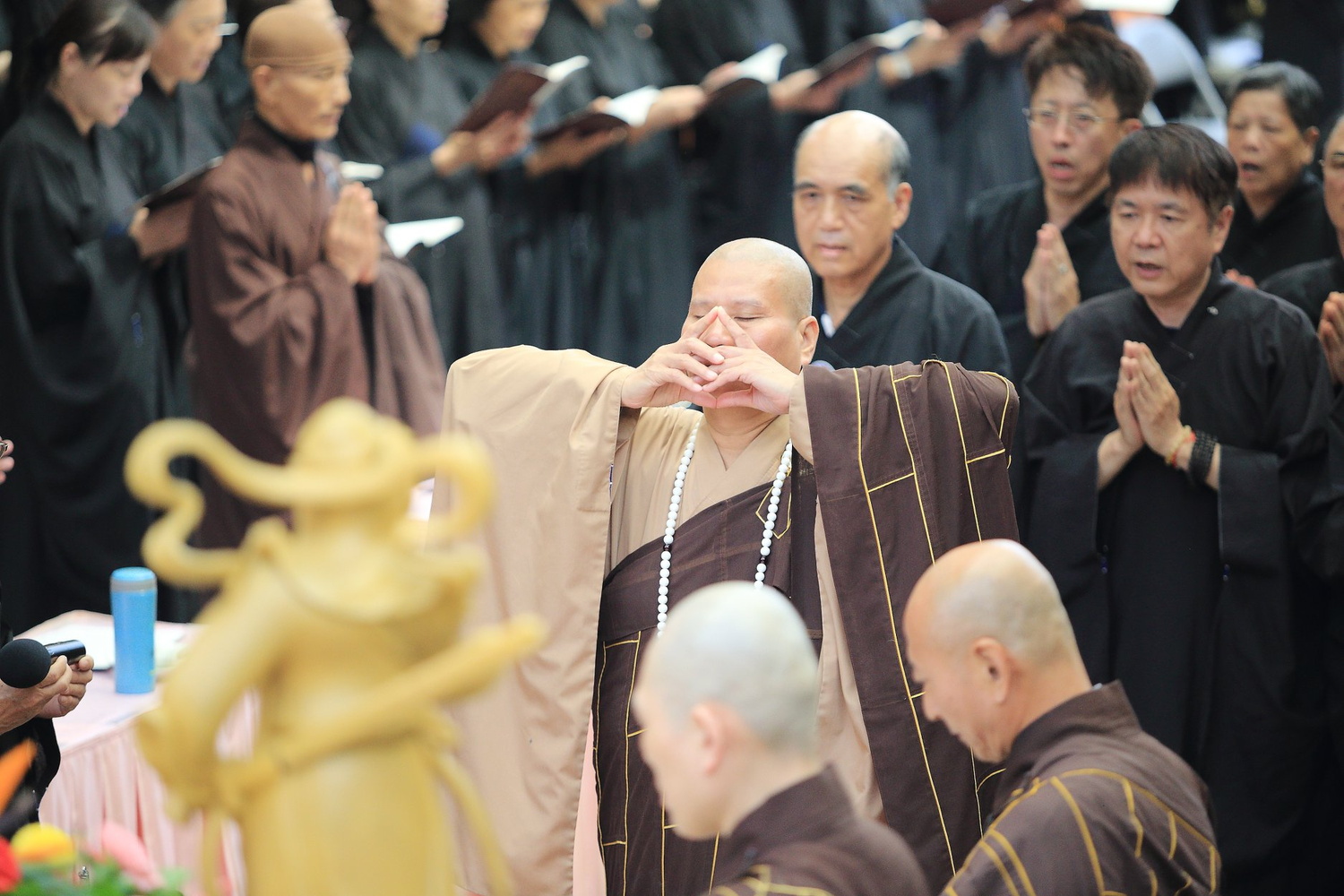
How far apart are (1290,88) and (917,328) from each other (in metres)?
1.94

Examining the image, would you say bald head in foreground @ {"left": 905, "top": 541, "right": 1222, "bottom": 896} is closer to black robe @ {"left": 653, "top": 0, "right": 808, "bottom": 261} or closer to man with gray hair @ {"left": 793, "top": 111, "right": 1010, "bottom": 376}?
man with gray hair @ {"left": 793, "top": 111, "right": 1010, "bottom": 376}

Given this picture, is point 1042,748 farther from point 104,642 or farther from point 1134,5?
point 1134,5

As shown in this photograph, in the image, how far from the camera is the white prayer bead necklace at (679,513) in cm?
311

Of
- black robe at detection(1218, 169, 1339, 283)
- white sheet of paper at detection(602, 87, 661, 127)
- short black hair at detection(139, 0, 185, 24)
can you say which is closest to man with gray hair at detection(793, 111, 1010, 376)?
black robe at detection(1218, 169, 1339, 283)

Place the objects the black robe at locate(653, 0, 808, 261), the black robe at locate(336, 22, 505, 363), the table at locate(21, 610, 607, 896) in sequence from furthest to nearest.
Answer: the black robe at locate(653, 0, 808, 261)
the black robe at locate(336, 22, 505, 363)
the table at locate(21, 610, 607, 896)

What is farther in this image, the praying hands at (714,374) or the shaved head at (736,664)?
the praying hands at (714,374)

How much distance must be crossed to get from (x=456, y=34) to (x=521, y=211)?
2.76 feet

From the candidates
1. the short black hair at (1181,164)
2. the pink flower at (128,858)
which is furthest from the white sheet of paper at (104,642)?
the short black hair at (1181,164)

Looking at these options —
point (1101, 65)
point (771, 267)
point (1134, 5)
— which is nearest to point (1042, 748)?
point (771, 267)

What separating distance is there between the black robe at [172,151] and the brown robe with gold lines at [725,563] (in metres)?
2.96

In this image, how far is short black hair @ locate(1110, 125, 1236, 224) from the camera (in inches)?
165

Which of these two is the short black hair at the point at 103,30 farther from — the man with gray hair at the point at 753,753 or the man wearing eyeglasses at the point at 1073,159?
the man with gray hair at the point at 753,753

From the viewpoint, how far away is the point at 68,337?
18.1 feet

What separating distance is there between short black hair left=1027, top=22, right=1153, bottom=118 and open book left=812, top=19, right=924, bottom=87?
1.44 m
